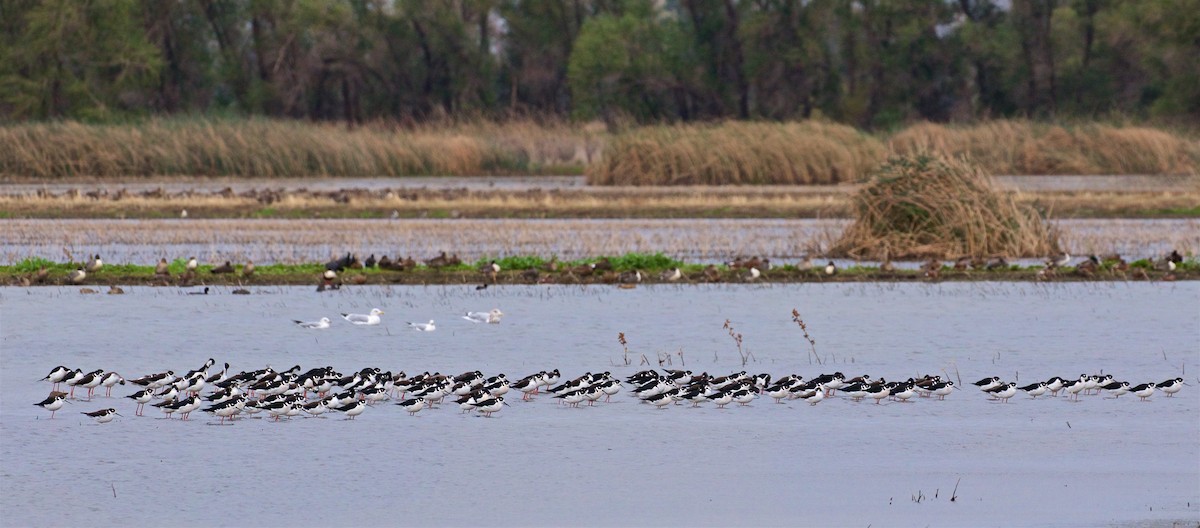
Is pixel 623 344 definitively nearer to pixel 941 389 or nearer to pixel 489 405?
pixel 489 405

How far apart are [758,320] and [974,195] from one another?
7.86 metres

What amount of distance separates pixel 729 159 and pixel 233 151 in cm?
1509

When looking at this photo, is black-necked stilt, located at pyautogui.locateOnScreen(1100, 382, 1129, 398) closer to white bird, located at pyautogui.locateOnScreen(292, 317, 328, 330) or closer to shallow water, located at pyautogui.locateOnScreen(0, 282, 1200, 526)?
shallow water, located at pyautogui.locateOnScreen(0, 282, 1200, 526)

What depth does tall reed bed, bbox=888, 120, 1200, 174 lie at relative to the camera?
→ 168ft

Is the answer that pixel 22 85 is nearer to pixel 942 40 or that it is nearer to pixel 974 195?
pixel 942 40

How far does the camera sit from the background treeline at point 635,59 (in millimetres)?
69750

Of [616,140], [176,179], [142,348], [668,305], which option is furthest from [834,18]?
[142,348]

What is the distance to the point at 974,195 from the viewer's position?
2508 cm

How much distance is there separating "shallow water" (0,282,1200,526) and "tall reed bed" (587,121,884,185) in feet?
89.9

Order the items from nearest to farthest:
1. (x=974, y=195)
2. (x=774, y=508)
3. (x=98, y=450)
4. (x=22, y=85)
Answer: (x=774, y=508)
(x=98, y=450)
(x=974, y=195)
(x=22, y=85)

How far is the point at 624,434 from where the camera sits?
12094 millimetres

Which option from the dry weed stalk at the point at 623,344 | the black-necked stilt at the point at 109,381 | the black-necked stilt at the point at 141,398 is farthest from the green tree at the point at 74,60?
the black-necked stilt at the point at 141,398

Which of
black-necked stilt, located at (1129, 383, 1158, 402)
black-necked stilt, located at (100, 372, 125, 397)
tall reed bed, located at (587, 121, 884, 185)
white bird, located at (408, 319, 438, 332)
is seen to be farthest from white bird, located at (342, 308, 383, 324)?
tall reed bed, located at (587, 121, 884, 185)

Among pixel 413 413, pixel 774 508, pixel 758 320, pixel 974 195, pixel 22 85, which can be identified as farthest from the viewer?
pixel 22 85
